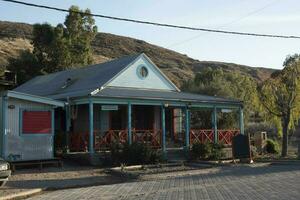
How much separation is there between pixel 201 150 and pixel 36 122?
855 centimetres

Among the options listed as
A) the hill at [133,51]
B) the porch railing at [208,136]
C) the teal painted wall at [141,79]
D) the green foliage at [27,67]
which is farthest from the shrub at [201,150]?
the hill at [133,51]

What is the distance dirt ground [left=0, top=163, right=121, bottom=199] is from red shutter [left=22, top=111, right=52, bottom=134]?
5.12 ft

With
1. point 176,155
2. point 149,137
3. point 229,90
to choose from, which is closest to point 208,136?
point 176,155

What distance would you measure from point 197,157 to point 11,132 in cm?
958

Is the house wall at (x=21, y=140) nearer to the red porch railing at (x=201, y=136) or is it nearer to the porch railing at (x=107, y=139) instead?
the porch railing at (x=107, y=139)

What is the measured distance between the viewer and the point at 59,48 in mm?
50750

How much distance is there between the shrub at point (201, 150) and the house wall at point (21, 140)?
24.9 feet

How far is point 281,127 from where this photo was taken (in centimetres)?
3366

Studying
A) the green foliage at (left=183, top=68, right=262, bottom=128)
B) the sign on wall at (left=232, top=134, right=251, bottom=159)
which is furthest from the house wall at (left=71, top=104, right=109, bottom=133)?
the green foliage at (left=183, top=68, right=262, bottom=128)

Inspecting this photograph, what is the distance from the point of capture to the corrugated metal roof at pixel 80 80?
92.5 ft

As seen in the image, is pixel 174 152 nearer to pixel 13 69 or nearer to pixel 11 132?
pixel 11 132

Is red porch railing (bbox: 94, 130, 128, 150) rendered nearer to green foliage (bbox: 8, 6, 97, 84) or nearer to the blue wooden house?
the blue wooden house

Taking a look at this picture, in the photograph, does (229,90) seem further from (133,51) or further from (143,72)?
(133,51)

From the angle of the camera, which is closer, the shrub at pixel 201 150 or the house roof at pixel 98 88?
the house roof at pixel 98 88
